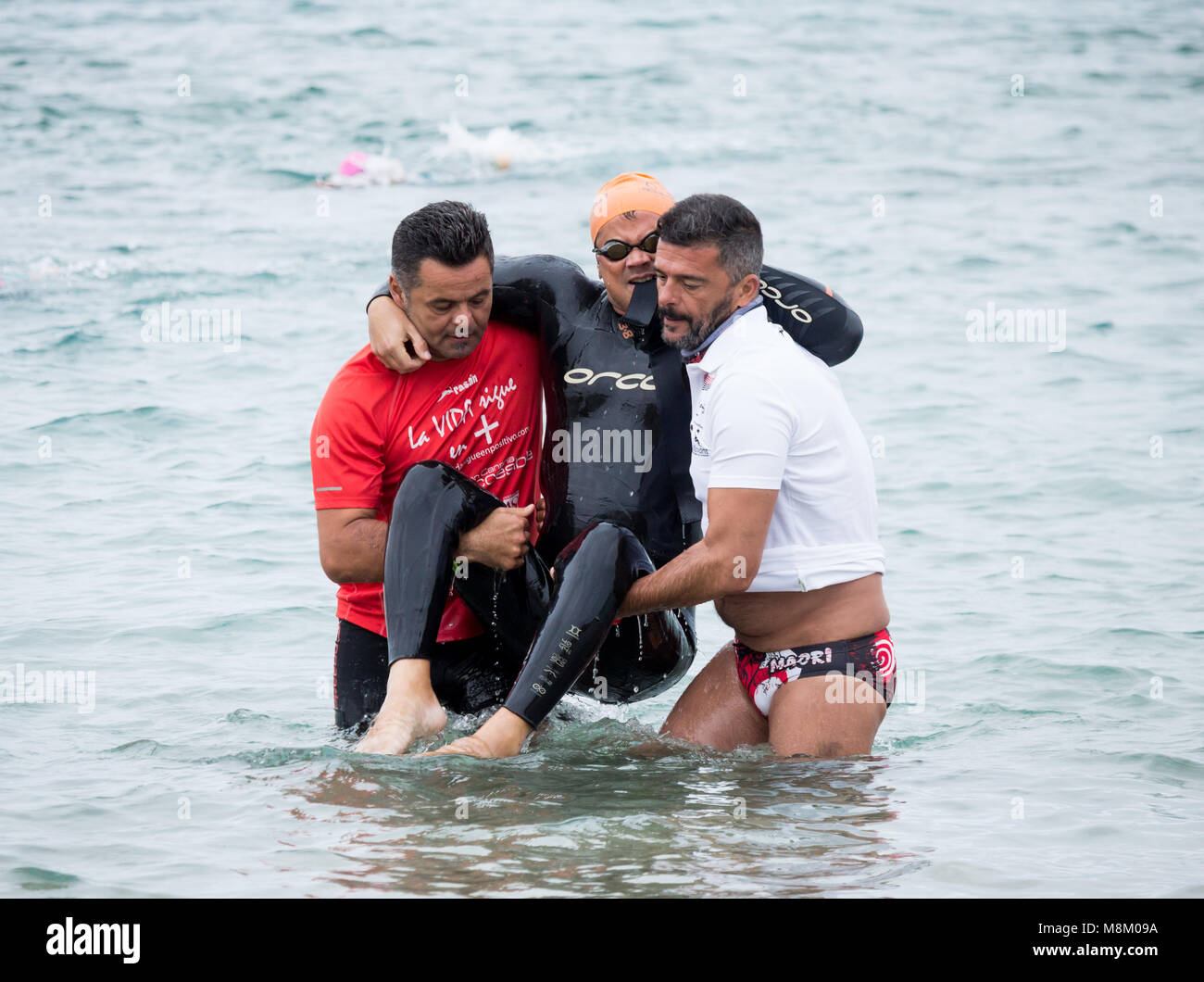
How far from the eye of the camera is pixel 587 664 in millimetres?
4875

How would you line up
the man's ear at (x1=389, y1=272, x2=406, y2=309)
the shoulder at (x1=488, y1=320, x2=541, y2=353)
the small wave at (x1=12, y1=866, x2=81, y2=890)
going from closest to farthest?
the small wave at (x1=12, y1=866, x2=81, y2=890), the man's ear at (x1=389, y1=272, x2=406, y2=309), the shoulder at (x1=488, y1=320, x2=541, y2=353)

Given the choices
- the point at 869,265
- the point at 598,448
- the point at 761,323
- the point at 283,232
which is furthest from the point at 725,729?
the point at 283,232

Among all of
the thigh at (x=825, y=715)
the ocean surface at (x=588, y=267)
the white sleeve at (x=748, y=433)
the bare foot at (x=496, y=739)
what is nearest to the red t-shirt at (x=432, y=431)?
the bare foot at (x=496, y=739)

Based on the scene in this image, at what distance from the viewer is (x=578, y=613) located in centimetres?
477

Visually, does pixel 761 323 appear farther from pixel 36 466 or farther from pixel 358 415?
pixel 36 466

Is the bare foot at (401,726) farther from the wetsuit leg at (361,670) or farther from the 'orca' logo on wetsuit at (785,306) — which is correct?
the 'orca' logo on wetsuit at (785,306)

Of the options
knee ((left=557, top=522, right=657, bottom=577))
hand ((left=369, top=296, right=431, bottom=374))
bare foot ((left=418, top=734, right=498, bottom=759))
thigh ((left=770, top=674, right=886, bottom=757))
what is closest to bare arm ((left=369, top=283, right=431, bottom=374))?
hand ((left=369, top=296, right=431, bottom=374))

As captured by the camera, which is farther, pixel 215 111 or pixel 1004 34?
pixel 1004 34

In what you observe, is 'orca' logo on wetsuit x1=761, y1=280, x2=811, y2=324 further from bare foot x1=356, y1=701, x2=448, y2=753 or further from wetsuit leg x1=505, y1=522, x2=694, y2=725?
→ bare foot x1=356, y1=701, x2=448, y2=753

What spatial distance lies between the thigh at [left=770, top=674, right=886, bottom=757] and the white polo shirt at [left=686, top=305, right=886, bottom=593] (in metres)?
0.37

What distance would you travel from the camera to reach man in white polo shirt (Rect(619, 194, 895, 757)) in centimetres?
451

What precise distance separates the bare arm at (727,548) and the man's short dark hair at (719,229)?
739 mm

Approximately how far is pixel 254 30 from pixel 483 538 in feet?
89.2

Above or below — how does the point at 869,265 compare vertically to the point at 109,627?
above
